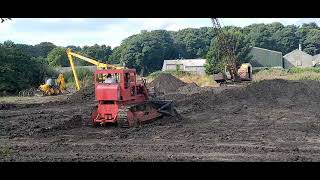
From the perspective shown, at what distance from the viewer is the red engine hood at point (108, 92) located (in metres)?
17.4

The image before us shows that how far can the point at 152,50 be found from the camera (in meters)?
90.1

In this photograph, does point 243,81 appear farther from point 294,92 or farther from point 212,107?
point 212,107

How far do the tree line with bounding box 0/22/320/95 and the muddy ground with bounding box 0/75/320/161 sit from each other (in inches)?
771

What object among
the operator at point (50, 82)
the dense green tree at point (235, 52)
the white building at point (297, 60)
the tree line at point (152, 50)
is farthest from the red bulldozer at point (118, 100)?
the white building at point (297, 60)

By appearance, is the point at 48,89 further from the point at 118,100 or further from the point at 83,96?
the point at 118,100

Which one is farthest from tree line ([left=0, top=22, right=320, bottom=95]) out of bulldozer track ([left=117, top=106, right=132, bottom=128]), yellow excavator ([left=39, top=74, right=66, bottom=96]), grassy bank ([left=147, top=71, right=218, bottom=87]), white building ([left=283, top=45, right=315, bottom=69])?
bulldozer track ([left=117, top=106, right=132, bottom=128])

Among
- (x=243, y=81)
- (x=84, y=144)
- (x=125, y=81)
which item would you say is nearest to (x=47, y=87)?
(x=243, y=81)

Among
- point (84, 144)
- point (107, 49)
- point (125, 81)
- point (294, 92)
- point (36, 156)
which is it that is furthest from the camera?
point (107, 49)

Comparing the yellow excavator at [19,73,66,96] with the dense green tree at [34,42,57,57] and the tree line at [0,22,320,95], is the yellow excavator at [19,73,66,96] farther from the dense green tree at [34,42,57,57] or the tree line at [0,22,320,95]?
the dense green tree at [34,42,57,57]

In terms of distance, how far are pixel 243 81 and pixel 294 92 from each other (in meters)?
10.1

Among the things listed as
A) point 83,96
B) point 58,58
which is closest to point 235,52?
point 58,58

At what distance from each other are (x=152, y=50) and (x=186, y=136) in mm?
75903

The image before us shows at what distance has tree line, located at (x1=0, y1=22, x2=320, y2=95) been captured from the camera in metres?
45.9
